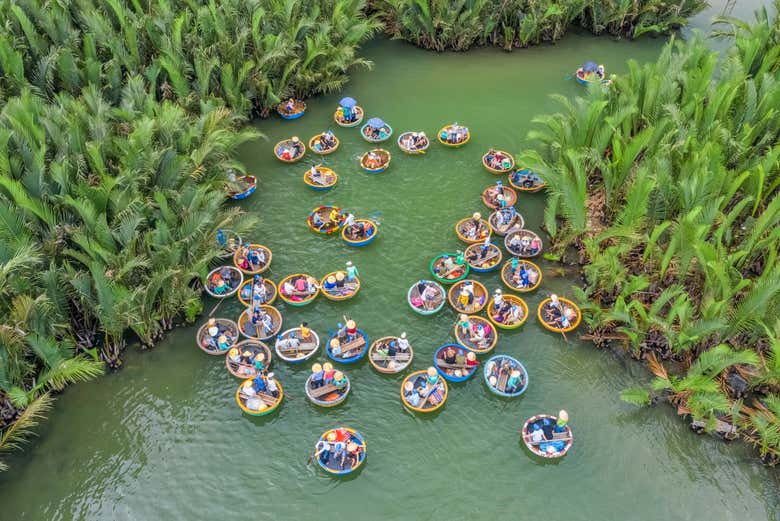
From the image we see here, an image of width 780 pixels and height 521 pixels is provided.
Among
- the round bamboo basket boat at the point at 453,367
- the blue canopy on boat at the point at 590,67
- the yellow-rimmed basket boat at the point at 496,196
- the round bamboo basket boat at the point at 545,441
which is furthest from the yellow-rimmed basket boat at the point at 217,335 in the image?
the blue canopy on boat at the point at 590,67

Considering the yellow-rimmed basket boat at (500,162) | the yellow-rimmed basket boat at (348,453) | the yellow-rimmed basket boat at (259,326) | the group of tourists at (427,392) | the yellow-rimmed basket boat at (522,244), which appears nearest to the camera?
the yellow-rimmed basket boat at (348,453)

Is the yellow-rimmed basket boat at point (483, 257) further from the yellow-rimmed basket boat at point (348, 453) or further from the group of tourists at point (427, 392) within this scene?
the yellow-rimmed basket boat at point (348, 453)

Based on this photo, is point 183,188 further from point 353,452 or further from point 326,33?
point 326,33

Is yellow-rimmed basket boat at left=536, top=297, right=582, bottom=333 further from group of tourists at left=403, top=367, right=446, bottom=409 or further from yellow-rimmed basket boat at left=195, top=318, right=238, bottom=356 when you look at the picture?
yellow-rimmed basket boat at left=195, top=318, right=238, bottom=356

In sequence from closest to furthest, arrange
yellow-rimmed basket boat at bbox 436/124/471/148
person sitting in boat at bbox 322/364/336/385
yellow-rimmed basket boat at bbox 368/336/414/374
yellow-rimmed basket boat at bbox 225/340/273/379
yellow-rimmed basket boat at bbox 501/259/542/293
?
person sitting in boat at bbox 322/364/336/385 → yellow-rimmed basket boat at bbox 225/340/273/379 → yellow-rimmed basket boat at bbox 368/336/414/374 → yellow-rimmed basket boat at bbox 501/259/542/293 → yellow-rimmed basket boat at bbox 436/124/471/148

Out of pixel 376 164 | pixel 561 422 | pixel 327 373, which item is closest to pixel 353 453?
pixel 327 373

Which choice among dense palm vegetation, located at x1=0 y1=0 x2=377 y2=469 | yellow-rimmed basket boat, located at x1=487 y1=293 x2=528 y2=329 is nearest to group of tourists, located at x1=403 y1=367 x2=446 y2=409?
yellow-rimmed basket boat, located at x1=487 y1=293 x2=528 y2=329
